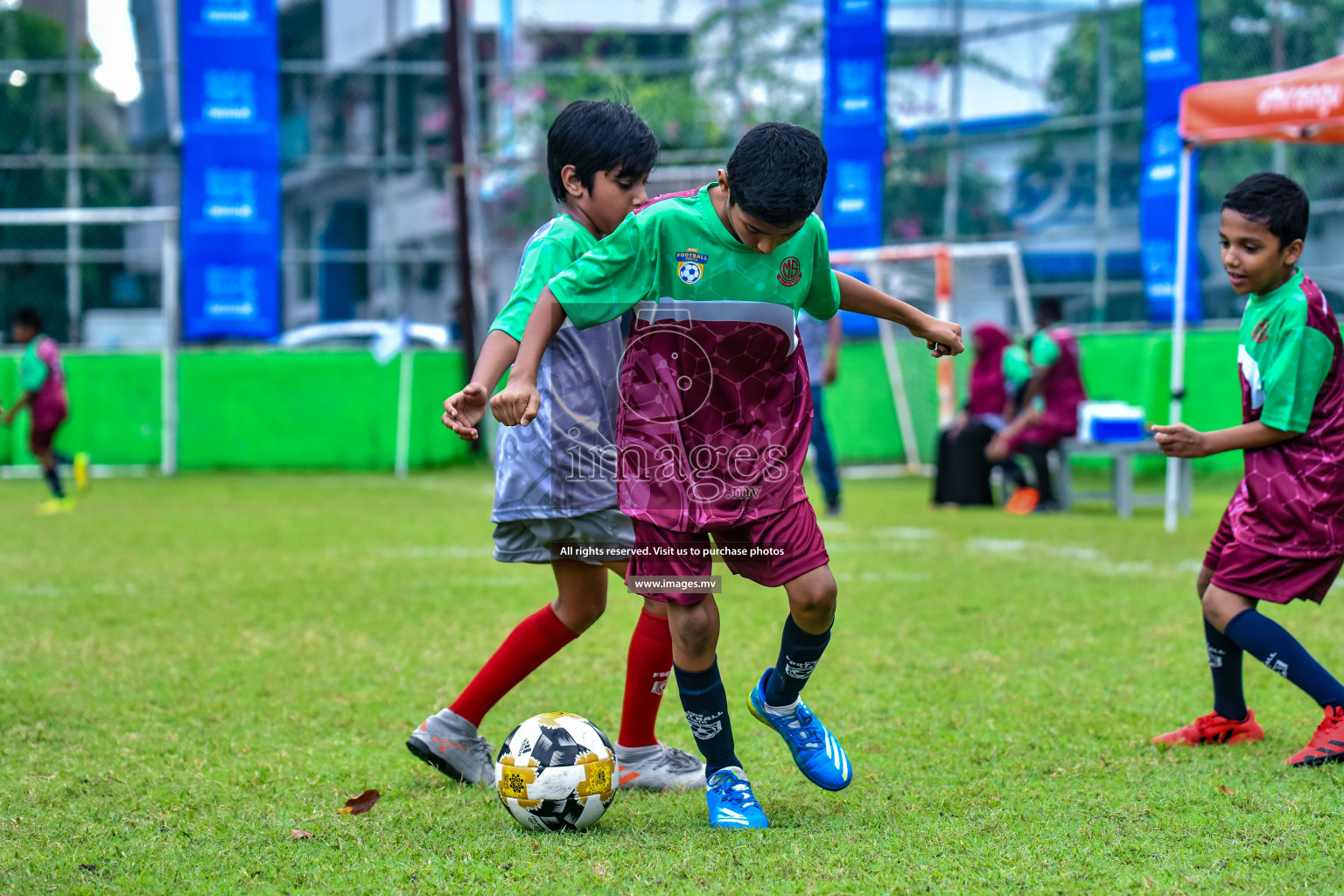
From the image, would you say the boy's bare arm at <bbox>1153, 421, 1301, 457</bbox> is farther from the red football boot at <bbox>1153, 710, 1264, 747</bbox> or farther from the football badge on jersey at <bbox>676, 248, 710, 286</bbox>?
the football badge on jersey at <bbox>676, 248, 710, 286</bbox>

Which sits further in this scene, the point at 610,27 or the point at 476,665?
the point at 610,27

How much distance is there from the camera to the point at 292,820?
3.01 metres

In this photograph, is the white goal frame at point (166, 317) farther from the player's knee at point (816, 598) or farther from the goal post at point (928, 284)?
the player's knee at point (816, 598)

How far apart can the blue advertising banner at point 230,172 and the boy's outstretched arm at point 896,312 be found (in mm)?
11959

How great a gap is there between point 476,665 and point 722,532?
7.01ft

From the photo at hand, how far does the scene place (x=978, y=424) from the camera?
10906 millimetres

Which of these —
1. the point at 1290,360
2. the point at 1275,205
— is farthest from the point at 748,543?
the point at 1275,205

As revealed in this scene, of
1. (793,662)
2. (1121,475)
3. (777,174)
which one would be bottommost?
(1121,475)

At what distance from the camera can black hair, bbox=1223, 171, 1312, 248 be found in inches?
137

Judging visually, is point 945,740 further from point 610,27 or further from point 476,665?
point 610,27

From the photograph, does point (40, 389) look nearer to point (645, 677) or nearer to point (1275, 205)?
point (645, 677)

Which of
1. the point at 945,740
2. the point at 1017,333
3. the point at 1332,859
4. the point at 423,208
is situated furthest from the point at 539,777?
the point at 423,208

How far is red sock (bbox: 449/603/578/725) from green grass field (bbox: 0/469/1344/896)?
0.77 ft

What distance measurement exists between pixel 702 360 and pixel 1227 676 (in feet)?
6.05
